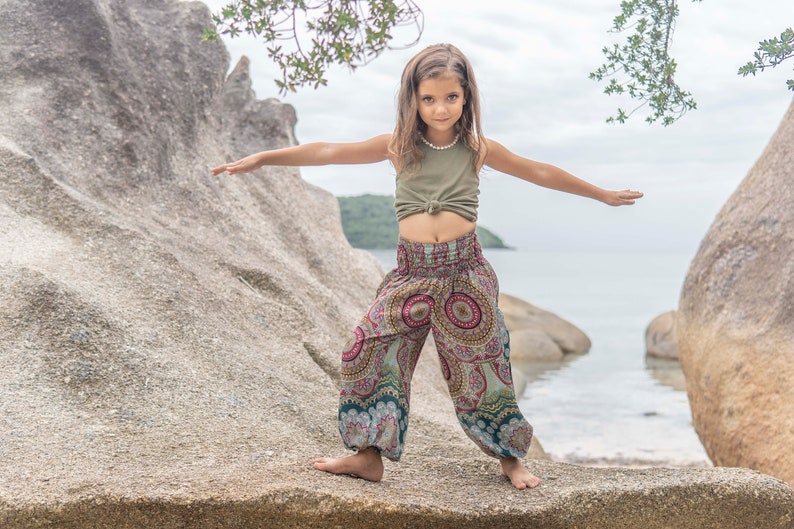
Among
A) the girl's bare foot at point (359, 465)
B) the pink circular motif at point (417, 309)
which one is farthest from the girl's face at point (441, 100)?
the girl's bare foot at point (359, 465)

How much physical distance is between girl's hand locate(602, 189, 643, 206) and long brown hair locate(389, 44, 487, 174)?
0.59 metres

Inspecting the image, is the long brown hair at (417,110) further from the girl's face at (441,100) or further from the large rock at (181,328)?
the large rock at (181,328)

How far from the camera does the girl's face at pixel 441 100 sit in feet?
11.5

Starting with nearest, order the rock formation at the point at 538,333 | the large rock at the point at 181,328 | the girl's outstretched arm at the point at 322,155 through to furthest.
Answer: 1. the large rock at the point at 181,328
2. the girl's outstretched arm at the point at 322,155
3. the rock formation at the point at 538,333

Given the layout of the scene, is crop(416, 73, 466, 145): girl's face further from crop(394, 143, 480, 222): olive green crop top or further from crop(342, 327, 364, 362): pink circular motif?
crop(342, 327, 364, 362): pink circular motif

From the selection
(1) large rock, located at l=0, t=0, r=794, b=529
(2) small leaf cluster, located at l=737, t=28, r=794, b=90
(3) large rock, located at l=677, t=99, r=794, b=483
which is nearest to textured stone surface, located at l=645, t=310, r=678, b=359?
(1) large rock, located at l=0, t=0, r=794, b=529

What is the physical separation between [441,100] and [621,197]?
91cm

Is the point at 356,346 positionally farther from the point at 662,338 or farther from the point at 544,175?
the point at 662,338

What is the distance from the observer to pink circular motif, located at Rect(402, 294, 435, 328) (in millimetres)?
3598

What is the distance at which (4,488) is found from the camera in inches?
129

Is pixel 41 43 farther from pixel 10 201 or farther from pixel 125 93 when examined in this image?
pixel 10 201

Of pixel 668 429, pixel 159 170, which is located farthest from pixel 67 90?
pixel 668 429

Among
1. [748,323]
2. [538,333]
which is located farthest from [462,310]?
[538,333]

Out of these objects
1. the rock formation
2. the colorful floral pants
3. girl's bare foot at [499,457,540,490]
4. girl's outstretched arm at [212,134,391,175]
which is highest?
the rock formation
